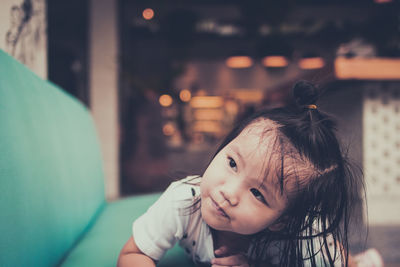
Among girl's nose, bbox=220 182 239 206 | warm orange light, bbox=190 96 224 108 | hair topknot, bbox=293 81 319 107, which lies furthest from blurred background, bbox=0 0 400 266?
warm orange light, bbox=190 96 224 108

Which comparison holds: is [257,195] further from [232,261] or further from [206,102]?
[206,102]

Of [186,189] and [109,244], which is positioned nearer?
[186,189]

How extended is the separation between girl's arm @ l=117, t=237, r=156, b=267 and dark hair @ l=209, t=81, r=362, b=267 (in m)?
0.24

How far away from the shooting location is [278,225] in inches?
25.6

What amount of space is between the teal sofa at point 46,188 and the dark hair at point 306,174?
26 centimetres

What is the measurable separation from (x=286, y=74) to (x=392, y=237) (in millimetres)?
6680

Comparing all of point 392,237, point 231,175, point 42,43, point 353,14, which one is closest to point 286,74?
point 353,14

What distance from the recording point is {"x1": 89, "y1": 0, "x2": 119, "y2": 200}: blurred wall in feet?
10.4

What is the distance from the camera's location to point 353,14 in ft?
20.0

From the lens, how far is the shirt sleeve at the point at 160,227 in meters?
0.65

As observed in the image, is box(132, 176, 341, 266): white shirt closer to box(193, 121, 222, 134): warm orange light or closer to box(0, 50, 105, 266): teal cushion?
box(0, 50, 105, 266): teal cushion

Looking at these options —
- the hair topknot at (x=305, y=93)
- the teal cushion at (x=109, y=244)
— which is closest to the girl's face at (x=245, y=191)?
the hair topknot at (x=305, y=93)

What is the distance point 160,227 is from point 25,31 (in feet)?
3.20

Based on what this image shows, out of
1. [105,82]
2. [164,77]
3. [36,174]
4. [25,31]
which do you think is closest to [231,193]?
[36,174]
